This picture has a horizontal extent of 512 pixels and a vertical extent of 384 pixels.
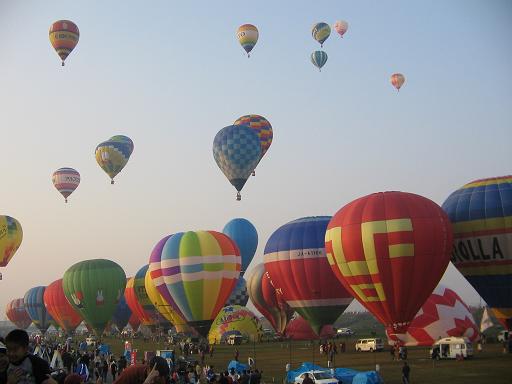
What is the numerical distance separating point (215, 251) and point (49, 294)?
30.3m

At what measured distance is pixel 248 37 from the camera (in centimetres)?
5059

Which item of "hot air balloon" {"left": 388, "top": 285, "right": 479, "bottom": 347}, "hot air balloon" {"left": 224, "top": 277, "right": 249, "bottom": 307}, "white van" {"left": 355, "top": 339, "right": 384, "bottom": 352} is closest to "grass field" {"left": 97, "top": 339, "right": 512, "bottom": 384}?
"white van" {"left": 355, "top": 339, "right": 384, "bottom": 352}

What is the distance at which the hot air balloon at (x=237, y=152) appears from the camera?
44.4 m

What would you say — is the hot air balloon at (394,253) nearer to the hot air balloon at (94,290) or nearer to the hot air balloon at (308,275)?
the hot air balloon at (308,275)

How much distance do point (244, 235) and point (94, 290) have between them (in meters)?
18.8

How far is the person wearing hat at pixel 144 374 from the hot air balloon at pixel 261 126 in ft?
145

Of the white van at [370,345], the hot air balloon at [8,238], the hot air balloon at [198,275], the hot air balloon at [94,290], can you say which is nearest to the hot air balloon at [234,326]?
the hot air balloon at [198,275]

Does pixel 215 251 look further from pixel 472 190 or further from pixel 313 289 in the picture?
pixel 472 190

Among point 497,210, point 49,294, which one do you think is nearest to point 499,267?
point 497,210

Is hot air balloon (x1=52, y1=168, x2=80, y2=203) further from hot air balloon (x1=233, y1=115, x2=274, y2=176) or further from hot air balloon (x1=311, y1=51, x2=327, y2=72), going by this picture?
hot air balloon (x1=311, y1=51, x2=327, y2=72)

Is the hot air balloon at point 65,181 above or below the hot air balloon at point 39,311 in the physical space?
above

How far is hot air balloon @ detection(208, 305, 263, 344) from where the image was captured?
42562 mm

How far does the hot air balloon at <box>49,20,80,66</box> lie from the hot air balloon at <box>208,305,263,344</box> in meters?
20.2

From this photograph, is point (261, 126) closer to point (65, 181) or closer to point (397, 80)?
point (397, 80)
